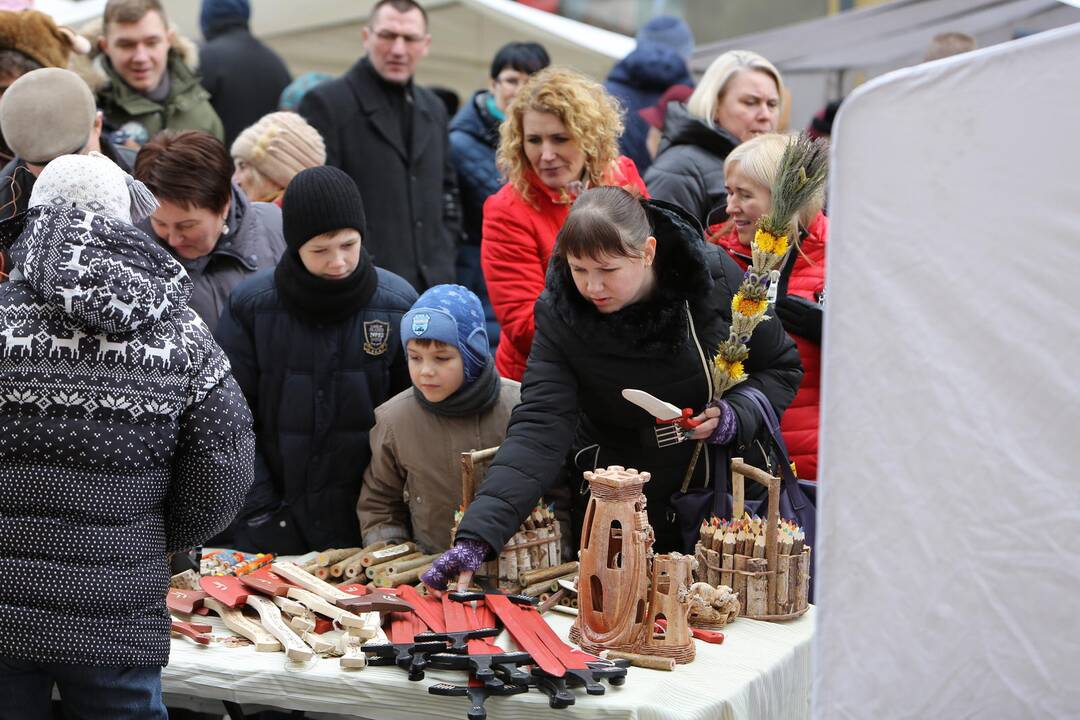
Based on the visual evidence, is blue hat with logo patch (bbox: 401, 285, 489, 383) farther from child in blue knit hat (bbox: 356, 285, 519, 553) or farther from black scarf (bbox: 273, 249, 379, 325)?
black scarf (bbox: 273, 249, 379, 325)

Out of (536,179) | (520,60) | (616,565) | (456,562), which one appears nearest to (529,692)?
(616,565)

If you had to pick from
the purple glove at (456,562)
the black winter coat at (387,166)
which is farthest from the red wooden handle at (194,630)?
the black winter coat at (387,166)

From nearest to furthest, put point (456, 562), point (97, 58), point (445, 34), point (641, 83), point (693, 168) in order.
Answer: point (456, 562) < point (693, 168) < point (97, 58) < point (641, 83) < point (445, 34)

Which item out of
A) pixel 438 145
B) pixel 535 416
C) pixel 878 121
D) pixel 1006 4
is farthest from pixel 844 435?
pixel 1006 4

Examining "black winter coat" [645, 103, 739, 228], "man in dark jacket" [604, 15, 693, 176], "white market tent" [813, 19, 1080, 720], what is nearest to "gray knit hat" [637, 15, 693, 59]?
"man in dark jacket" [604, 15, 693, 176]

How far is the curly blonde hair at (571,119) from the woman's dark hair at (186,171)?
2.75 ft

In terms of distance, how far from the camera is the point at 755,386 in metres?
3.26

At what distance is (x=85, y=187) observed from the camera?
2480 mm

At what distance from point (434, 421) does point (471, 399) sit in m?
0.12

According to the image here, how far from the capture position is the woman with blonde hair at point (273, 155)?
4633 millimetres

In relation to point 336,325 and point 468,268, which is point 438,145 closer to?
point 468,268

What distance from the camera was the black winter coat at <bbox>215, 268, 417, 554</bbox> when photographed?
3.59 metres

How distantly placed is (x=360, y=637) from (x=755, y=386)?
115cm

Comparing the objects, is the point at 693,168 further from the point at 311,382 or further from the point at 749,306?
the point at 311,382
